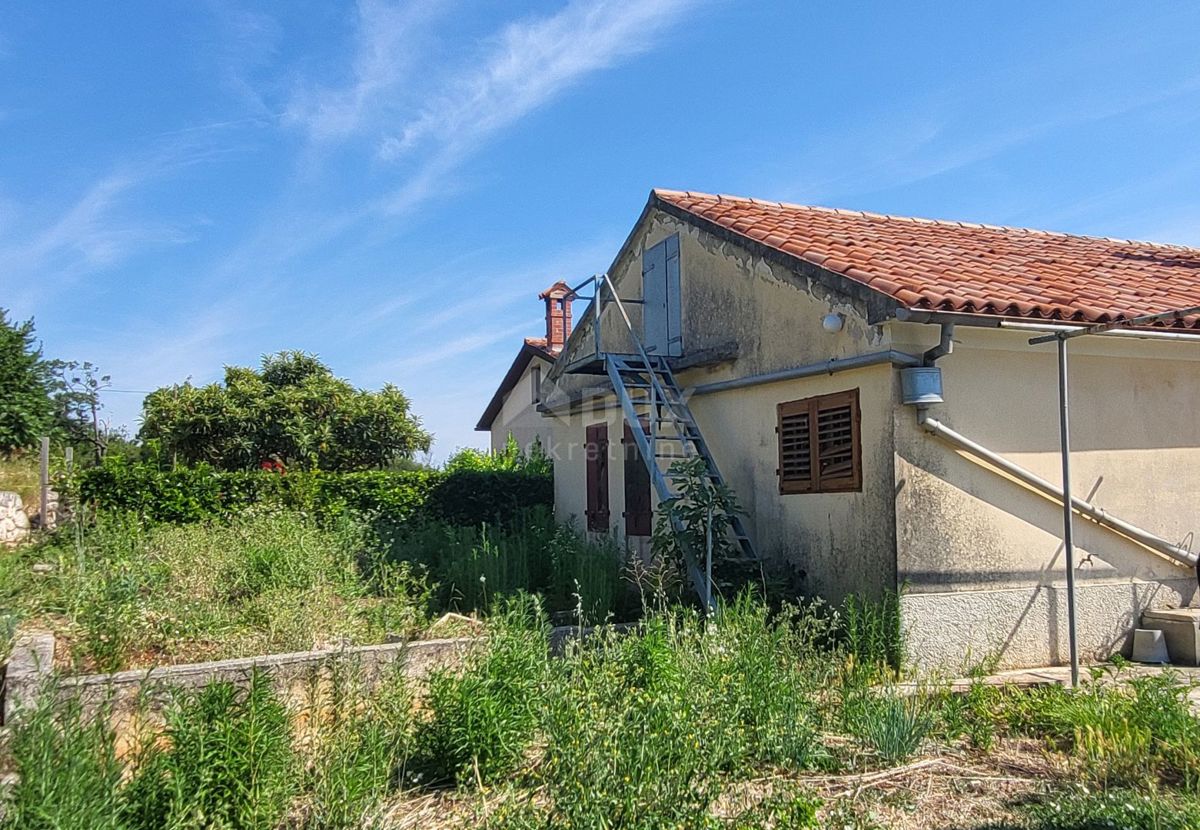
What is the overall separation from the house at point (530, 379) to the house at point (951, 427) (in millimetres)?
13915

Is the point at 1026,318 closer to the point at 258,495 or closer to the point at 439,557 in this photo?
the point at 439,557

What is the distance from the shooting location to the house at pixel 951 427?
24.3 ft

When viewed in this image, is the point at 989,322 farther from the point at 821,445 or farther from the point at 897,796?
the point at 897,796

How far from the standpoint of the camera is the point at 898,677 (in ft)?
23.0

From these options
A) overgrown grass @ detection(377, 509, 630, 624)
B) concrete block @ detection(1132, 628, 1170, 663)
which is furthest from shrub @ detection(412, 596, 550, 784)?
concrete block @ detection(1132, 628, 1170, 663)

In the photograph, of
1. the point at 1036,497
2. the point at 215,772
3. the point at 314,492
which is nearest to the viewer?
the point at 215,772

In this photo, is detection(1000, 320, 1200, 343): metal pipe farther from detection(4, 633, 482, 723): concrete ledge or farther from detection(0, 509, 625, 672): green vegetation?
detection(4, 633, 482, 723): concrete ledge

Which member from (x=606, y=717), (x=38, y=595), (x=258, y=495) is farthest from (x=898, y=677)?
(x=258, y=495)

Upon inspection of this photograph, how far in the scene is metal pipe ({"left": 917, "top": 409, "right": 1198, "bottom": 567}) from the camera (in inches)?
291

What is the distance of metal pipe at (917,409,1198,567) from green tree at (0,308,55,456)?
15.4m

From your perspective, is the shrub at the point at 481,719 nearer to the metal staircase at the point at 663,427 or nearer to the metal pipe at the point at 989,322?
the metal staircase at the point at 663,427

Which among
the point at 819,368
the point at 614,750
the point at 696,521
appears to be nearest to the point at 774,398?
the point at 819,368

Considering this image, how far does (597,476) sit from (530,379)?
14.2m

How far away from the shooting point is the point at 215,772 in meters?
4.43
